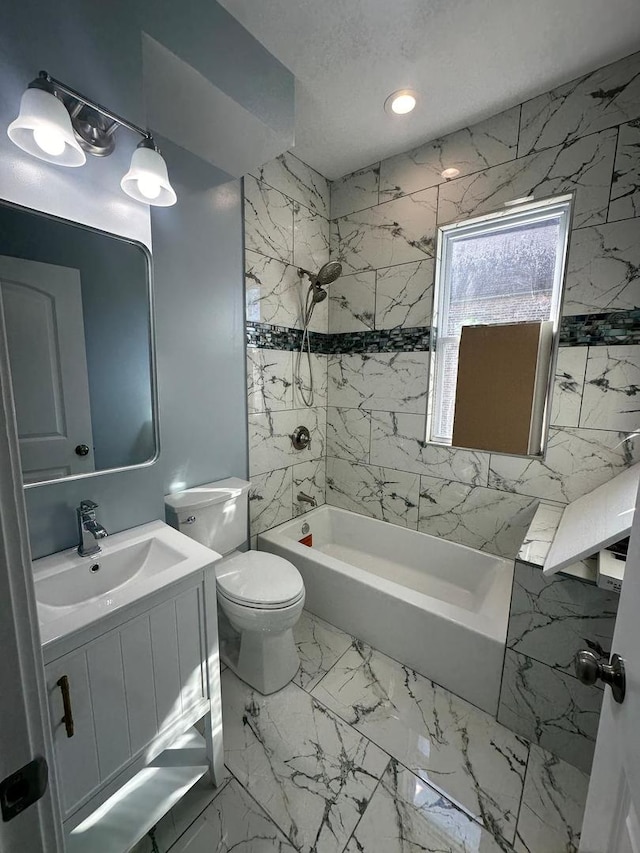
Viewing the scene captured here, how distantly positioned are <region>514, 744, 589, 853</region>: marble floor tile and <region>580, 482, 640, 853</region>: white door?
67cm

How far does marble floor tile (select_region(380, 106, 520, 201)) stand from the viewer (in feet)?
5.93

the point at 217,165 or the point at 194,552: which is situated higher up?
the point at 217,165

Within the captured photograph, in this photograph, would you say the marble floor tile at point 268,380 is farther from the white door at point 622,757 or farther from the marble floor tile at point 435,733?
the white door at point 622,757

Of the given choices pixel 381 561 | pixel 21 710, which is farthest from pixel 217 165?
pixel 381 561

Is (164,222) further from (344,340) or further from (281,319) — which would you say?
(344,340)

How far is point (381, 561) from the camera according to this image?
247cm

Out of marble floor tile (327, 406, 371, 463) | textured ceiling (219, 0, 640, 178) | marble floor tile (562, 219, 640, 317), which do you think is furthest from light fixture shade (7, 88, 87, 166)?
marble floor tile (562, 219, 640, 317)

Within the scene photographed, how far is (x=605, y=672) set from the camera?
60cm

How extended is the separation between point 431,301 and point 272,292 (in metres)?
0.98

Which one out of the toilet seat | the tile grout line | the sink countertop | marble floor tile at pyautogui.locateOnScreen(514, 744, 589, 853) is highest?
the sink countertop

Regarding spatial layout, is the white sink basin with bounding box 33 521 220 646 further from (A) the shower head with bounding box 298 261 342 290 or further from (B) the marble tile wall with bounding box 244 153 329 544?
(A) the shower head with bounding box 298 261 342 290

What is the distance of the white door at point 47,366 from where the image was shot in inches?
44.5

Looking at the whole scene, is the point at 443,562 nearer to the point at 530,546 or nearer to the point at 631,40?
the point at 530,546

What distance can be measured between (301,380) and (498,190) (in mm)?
1548
